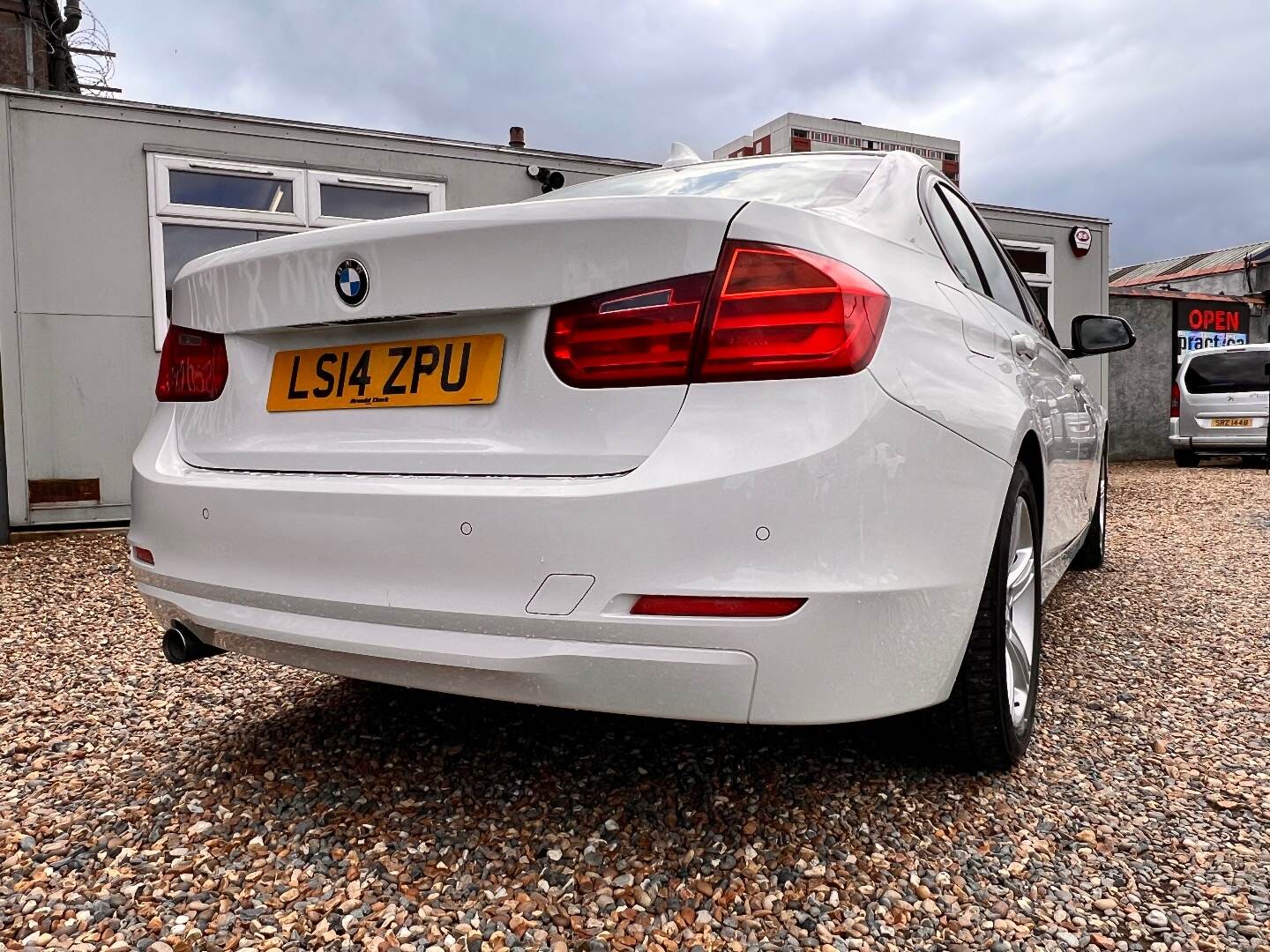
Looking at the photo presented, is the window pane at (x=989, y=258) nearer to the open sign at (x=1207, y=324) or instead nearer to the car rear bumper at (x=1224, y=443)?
the car rear bumper at (x=1224, y=443)

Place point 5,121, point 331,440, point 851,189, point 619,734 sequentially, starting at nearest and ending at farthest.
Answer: point 331,440 < point 851,189 < point 619,734 < point 5,121

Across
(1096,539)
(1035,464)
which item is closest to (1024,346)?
(1035,464)

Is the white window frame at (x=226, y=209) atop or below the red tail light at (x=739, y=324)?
atop

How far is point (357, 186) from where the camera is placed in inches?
291

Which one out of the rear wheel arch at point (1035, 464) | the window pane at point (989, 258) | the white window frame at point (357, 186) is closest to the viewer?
the rear wheel arch at point (1035, 464)

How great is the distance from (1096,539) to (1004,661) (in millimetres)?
3348

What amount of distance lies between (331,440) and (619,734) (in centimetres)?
108

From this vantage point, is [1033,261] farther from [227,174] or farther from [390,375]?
Result: [390,375]

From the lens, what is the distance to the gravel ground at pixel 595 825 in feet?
5.43

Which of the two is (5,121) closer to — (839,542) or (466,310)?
(466,310)

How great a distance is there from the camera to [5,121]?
6383 millimetres

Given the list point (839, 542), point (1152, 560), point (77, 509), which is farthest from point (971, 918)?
point (77, 509)

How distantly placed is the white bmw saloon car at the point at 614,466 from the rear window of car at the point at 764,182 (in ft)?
0.16

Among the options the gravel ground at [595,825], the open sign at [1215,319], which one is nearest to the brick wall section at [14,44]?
the gravel ground at [595,825]
